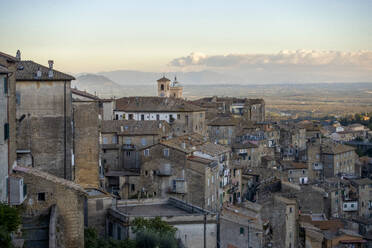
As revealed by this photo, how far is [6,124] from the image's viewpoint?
20.6 metres

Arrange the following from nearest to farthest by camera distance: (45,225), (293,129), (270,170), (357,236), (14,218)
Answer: (14,218)
(45,225)
(357,236)
(270,170)
(293,129)

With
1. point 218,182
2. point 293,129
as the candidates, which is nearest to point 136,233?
point 218,182

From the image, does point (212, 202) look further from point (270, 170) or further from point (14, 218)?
point (14, 218)

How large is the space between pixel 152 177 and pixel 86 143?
7.93m

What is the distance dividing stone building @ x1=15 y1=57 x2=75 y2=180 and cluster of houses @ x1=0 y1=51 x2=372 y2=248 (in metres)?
0.05

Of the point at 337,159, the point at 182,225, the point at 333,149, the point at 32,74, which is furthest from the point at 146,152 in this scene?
the point at 337,159

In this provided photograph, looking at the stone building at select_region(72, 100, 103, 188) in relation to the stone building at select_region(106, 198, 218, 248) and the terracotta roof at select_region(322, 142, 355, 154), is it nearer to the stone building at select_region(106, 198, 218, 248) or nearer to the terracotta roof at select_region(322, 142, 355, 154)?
the stone building at select_region(106, 198, 218, 248)

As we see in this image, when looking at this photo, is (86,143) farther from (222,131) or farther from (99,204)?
(222,131)

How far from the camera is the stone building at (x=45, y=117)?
90.6 ft

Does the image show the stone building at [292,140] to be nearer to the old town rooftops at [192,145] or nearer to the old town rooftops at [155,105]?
the old town rooftops at [155,105]

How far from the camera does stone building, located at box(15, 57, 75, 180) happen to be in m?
27.6

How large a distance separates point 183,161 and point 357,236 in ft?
43.1

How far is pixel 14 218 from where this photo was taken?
17.1m

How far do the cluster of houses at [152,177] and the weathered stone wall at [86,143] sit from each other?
6cm
